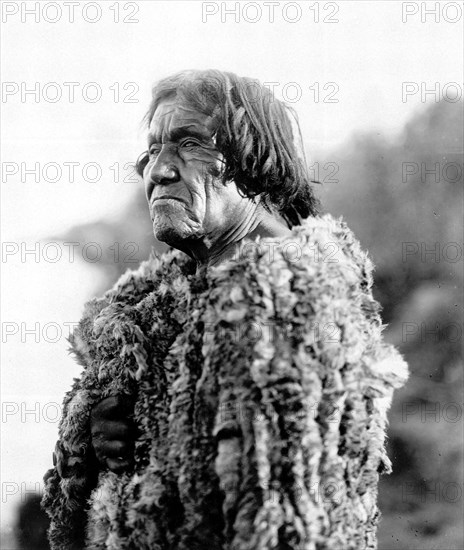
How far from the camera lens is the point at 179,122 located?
1091mm

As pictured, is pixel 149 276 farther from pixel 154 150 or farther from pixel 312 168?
pixel 312 168

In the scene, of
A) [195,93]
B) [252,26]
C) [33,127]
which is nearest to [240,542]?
[195,93]

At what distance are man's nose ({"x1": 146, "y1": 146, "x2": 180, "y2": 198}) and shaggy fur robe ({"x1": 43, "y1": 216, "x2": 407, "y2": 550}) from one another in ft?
0.57

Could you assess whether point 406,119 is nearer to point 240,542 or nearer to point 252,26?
point 252,26

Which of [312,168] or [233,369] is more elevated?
[312,168]

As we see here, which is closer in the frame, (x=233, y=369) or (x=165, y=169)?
(x=233, y=369)

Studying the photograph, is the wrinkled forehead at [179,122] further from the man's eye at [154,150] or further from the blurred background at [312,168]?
the blurred background at [312,168]

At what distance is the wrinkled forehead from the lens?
1082 millimetres

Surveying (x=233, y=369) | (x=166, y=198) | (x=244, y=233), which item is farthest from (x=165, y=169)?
(x=233, y=369)

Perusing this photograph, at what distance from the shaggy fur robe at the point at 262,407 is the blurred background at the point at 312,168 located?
53 cm

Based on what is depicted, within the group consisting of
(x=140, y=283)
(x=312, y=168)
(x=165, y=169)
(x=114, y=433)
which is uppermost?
(x=312, y=168)

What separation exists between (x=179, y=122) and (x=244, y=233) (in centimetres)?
19

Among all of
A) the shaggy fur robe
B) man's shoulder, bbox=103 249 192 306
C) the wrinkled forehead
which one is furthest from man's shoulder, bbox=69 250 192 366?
the wrinkled forehead

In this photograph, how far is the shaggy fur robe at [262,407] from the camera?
2.83ft
